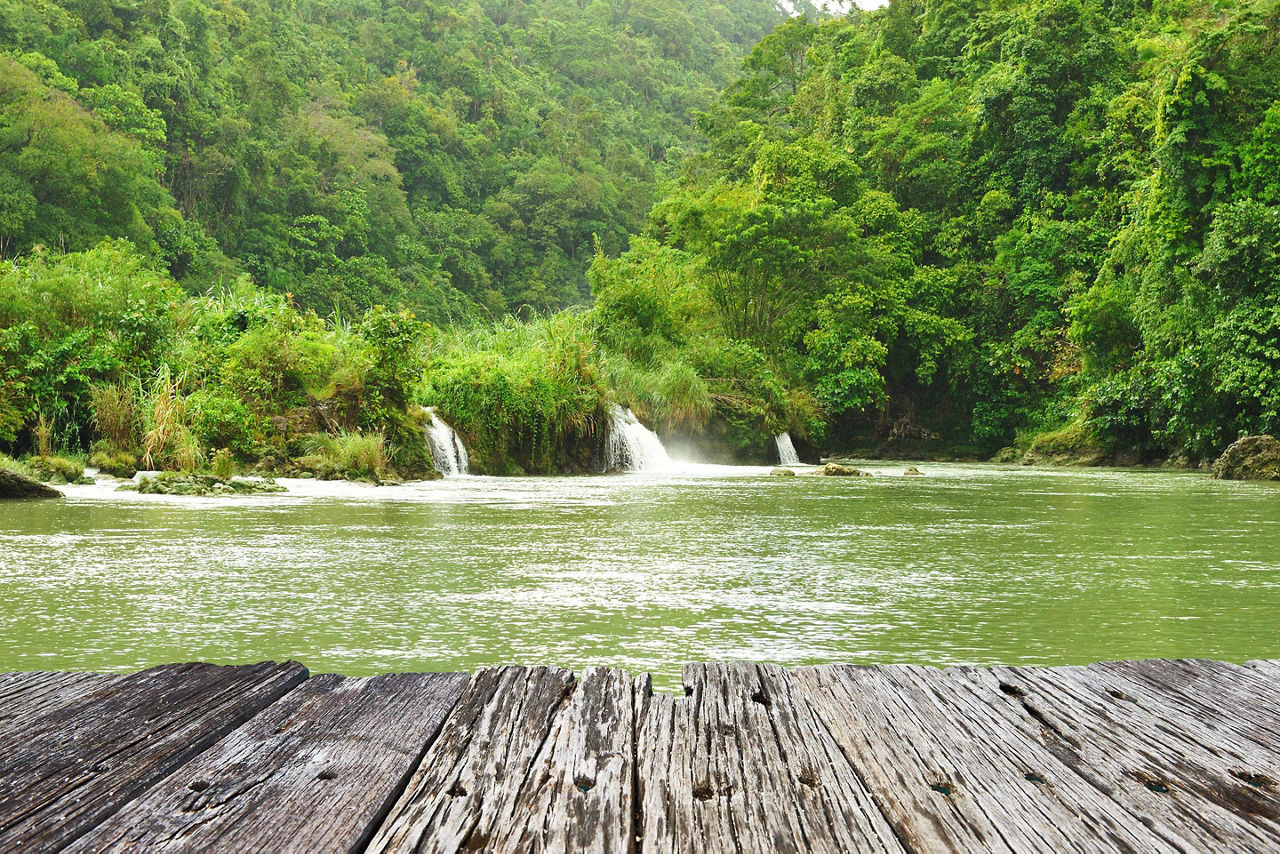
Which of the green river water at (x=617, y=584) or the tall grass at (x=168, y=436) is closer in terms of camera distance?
the green river water at (x=617, y=584)

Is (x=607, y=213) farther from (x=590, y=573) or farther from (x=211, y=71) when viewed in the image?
(x=590, y=573)

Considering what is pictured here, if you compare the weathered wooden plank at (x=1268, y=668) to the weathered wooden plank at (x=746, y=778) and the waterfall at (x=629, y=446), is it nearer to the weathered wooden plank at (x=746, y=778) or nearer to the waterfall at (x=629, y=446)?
the weathered wooden plank at (x=746, y=778)

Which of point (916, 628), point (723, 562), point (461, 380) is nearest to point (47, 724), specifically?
point (916, 628)

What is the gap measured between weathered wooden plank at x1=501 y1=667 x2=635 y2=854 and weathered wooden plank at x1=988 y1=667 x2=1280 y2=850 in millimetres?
696

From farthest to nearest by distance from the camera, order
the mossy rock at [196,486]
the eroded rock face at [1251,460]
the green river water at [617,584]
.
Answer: the eroded rock face at [1251,460] → the mossy rock at [196,486] → the green river water at [617,584]

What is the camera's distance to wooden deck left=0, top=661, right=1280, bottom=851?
4.21 ft

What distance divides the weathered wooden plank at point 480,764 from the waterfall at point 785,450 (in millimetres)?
19662

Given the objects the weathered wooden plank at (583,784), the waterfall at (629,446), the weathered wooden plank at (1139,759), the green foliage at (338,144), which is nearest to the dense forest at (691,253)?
the green foliage at (338,144)

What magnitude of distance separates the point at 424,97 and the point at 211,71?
50.1ft

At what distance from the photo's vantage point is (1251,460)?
15188 mm

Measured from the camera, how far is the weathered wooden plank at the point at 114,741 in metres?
1.31

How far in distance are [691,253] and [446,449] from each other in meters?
13.3

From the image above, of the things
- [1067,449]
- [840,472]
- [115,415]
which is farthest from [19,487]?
[1067,449]

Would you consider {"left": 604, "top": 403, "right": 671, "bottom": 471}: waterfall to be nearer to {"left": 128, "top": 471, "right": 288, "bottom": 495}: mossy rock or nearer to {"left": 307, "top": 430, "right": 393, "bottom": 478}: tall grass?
{"left": 307, "top": 430, "right": 393, "bottom": 478}: tall grass
